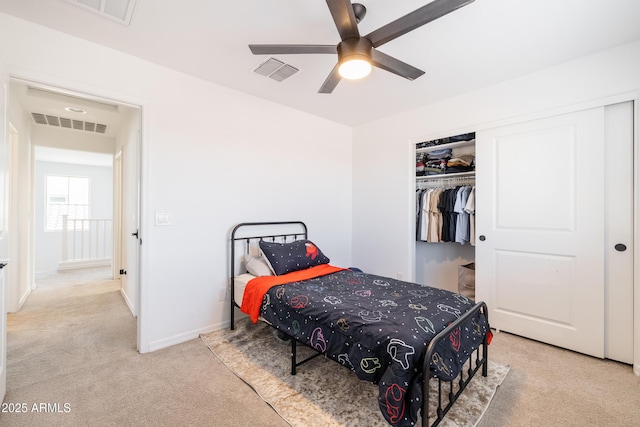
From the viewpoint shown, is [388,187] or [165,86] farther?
[388,187]

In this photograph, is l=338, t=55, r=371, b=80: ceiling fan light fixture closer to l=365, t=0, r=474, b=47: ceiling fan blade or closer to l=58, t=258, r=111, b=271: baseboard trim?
l=365, t=0, r=474, b=47: ceiling fan blade

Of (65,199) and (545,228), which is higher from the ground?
(65,199)

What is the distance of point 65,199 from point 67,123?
11.9ft

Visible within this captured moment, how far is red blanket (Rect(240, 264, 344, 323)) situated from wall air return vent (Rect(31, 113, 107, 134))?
3.58 m

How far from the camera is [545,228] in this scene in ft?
8.46

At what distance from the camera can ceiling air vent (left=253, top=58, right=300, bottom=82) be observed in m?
2.44

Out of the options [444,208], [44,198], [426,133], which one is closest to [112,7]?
[426,133]

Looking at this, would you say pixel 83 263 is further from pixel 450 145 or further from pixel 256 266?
pixel 450 145

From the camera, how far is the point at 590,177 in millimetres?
2344

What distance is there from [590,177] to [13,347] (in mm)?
5186

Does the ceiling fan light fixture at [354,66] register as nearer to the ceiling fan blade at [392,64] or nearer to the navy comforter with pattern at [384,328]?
the ceiling fan blade at [392,64]

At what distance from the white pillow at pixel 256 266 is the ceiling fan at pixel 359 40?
183 cm

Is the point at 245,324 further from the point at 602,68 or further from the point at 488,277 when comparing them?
the point at 602,68

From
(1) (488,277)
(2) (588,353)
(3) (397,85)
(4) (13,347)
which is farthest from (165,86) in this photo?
(2) (588,353)
